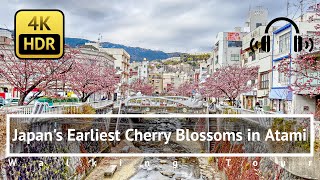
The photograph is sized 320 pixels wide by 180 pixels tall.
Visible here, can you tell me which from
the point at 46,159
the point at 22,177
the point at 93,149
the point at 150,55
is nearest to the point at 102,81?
the point at 93,149

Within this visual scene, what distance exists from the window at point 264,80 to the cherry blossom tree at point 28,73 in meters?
15.2

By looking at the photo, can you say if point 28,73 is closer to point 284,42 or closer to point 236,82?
point 284,42

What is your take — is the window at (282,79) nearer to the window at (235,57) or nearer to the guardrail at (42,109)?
the guardrail at (42,109)

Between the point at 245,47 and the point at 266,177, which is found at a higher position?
the point at 245,47

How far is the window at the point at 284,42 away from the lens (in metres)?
17.9

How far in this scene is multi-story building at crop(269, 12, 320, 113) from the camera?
16.6 m

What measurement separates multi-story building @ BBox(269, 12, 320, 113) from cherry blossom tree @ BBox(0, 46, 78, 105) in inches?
415

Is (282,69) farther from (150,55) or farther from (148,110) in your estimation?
(150,55)

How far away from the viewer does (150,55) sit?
7392 inches

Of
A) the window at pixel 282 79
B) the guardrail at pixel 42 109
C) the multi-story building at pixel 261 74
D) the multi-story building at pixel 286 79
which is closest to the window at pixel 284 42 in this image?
the multi-story building at pixel 286 79

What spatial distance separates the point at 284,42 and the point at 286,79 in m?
2.28

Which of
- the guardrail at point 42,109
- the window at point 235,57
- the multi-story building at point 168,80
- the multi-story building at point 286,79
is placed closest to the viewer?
the guardrail at point 42,109

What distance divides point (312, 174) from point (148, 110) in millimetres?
17643

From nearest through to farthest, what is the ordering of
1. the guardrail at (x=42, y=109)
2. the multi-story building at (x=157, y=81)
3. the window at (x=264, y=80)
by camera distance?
the guardrail at (x=42, y=109)
the window at (x=264, y=80)
the multi-story building at (x=157, y=81)
